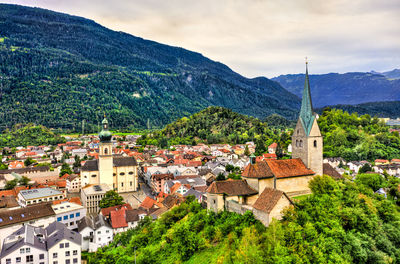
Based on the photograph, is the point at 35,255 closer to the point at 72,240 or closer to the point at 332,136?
the point at 72,240

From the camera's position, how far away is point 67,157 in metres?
126

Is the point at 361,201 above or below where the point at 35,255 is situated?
above

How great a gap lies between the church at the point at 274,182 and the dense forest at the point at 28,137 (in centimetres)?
15868

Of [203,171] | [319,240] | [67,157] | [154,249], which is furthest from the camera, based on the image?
[67,157]

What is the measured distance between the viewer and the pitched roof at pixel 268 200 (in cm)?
3112

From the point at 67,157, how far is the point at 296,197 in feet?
365

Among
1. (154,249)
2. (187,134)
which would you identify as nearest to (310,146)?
(154,249)

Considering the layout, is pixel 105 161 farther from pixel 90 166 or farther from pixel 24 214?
pixel 24 214

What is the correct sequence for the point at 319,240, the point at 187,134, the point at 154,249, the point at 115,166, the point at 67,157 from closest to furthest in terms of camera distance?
the point at 319,240, the point at 154,249, the point at 115,166, the point at 67,157, the point at 187,134

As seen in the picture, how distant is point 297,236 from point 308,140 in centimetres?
1899

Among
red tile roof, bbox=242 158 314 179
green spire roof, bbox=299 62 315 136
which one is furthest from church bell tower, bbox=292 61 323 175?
red tile roof, bbox=242 158 314 179

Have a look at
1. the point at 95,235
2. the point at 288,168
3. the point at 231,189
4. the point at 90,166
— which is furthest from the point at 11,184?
the point at 288,168

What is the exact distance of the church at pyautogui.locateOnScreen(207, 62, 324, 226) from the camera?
3209 centimetres

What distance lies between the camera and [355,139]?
106m
